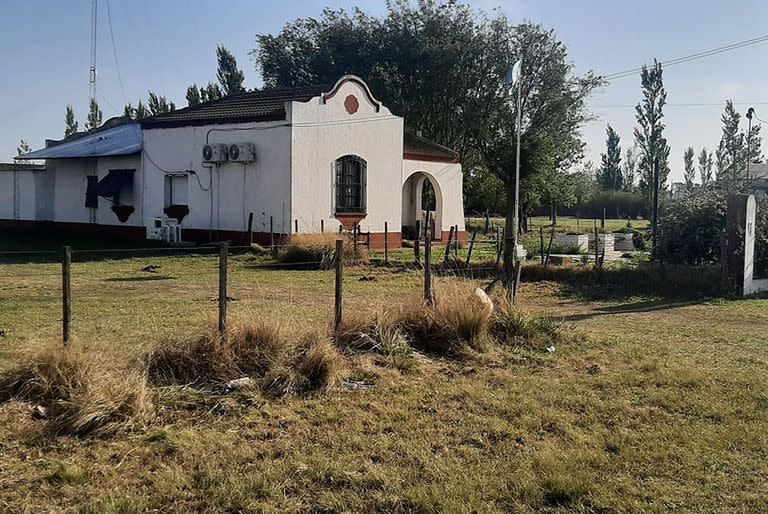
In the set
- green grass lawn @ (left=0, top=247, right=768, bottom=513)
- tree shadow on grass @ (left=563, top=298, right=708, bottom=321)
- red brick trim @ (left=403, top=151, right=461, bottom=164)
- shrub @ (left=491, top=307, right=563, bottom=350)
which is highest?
red brick trim @ (left=403, top=151, right=461, bottom=164)

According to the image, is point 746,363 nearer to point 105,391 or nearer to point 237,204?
point 105,391

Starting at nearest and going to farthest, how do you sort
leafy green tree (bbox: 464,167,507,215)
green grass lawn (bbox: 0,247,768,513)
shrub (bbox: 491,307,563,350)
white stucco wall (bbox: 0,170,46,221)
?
green grass lawn (bbox: 0,247,768,513)
shrub (bbox: 491,307,563,350)
white stucco wall (bbox: 0,170,46,221)
leafy green tree (bbox: 464,167,507,215)

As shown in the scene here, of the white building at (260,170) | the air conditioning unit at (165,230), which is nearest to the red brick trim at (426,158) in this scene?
the white building at (260,170)

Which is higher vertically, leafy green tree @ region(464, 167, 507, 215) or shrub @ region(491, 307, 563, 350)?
leafy green tree @ region(464, 167, 507, 215)

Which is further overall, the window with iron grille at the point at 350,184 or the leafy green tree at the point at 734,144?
the leafy green tree at the point at 734,144

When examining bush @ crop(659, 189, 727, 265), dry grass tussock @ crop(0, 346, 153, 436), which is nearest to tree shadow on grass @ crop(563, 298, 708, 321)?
bush @ crop(659, 189, 727, 265)

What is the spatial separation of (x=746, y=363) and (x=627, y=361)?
1391 mm

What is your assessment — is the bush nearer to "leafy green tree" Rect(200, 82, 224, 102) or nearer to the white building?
the white building

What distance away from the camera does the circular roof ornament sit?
25.6 meters

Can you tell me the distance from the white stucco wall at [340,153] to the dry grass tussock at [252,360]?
17.1 meters

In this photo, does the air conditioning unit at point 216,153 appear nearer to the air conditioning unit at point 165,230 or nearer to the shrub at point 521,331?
the air conditioning unit at point 165,230

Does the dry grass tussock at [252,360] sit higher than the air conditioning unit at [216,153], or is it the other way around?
the air conditioning unit at [216,153]

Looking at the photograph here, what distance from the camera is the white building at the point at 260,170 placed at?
2430 centimetres

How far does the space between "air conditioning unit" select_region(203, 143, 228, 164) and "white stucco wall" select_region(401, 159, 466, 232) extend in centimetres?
835
